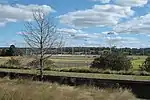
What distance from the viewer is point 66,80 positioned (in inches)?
888

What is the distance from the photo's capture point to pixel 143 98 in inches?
698

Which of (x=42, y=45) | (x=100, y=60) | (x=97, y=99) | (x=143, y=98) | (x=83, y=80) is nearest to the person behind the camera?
(x=97, y=99)

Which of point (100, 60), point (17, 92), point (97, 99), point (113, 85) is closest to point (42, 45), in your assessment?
point (113, 85)

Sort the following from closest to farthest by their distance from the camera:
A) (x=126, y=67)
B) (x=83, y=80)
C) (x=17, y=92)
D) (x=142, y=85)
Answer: (x=17, y=92) < (x=142, y=85) < (x=83, y=80) < (x=126, y=67)

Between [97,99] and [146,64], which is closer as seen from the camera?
[97,99]

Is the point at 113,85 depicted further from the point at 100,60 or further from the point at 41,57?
the point at 100,60

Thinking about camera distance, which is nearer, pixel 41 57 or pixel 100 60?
pixel 41 57

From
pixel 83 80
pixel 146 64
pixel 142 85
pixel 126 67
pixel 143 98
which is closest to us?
pixel 143 98

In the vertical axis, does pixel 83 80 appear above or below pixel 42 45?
below

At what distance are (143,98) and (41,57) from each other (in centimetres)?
1220

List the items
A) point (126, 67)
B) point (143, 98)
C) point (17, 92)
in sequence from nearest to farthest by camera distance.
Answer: point (17, 92) < point (143, 98) < point (126, 67)

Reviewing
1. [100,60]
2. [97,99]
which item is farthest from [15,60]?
[97,99]

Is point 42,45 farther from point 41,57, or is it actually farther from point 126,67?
point 126,67

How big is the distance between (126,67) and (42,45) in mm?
21036
